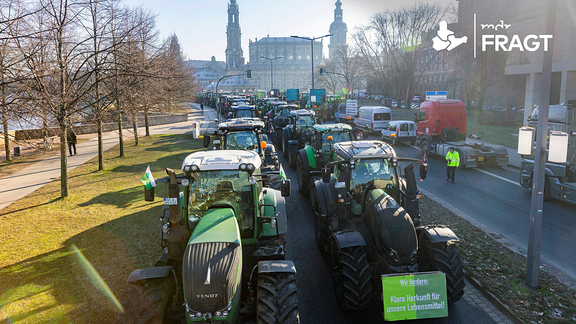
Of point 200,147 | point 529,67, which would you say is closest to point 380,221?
point 200,147

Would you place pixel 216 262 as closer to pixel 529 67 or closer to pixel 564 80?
pixel 564 80

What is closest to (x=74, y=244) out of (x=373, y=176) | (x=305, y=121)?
(x=373, y=176)

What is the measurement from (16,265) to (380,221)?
313 inches

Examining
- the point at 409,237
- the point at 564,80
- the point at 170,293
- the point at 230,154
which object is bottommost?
the point at 170,293

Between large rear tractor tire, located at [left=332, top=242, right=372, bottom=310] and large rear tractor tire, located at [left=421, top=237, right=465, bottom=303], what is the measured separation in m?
1.10

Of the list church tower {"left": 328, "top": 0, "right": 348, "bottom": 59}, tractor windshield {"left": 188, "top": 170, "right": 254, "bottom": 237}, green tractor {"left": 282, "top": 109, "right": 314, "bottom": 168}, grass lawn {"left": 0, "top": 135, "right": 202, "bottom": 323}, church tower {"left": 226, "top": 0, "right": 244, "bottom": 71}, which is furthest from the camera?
church tower {"left": 328, "top": 0, "right": 348, "bottom": 59}

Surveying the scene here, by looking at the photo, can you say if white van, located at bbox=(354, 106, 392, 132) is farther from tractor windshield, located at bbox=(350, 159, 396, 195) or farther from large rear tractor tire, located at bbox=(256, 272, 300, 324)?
large rear tractor tire, located at bbox=(256, 272, 300, 324)

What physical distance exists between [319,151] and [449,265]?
8104 mm

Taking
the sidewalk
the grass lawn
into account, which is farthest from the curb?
the sidewalk

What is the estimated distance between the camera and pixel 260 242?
6.81m

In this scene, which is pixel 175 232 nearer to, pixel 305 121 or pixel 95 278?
pixel 95 278

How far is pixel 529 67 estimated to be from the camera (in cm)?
3406

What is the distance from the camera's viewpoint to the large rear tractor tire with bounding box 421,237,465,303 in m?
6.34

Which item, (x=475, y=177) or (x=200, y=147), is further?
(x=200, y=147)
